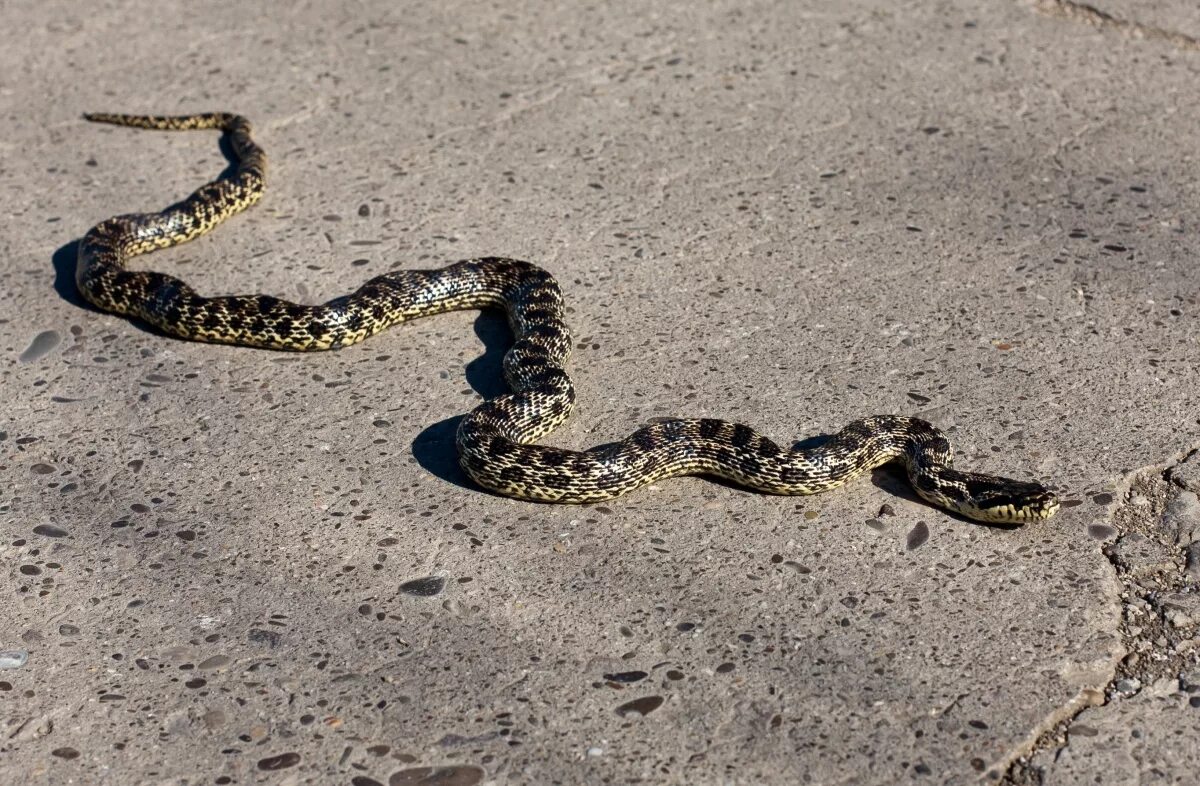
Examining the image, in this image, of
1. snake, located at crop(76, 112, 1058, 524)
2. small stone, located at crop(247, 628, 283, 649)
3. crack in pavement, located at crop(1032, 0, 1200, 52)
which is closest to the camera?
small stone, located at crop(247, 628, 283, 649)

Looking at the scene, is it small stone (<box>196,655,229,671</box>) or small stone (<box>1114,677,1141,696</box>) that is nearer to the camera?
small stone (<box>1114,677,1141,696</box>)

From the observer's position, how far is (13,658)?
5711 mm

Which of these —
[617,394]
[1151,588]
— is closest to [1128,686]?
[1151,588]

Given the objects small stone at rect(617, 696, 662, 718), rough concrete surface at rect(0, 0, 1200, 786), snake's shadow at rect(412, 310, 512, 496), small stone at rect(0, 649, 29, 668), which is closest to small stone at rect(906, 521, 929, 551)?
rough concrete surface at rect(0, 0, 1200, 786)

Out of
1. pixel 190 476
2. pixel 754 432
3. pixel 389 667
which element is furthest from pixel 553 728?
pixel 190 476

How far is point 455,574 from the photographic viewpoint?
6.20 metres

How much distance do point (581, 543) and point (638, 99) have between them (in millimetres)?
5167

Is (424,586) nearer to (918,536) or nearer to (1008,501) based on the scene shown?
(918,536)

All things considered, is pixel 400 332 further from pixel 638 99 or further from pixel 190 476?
pixel 638 99

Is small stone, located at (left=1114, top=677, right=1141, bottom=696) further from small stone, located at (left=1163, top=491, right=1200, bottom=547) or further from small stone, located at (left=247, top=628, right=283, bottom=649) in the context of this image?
small stone, located at (left=247, top=628, right=283, bottom=649)

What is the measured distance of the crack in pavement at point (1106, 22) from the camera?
10.9 m

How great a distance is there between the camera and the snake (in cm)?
660

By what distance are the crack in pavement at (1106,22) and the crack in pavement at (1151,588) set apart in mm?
5390

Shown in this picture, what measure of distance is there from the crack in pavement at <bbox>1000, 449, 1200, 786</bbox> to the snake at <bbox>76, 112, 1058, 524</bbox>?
414 millimetres
